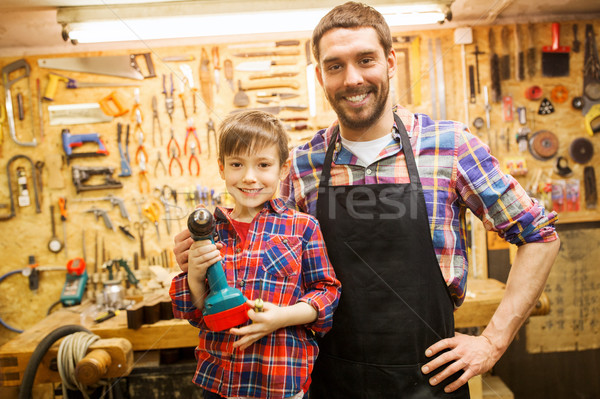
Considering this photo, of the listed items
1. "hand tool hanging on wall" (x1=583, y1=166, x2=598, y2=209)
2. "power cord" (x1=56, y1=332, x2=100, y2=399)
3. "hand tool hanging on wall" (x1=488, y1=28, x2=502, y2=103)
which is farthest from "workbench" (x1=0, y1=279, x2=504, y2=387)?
"hand tool hanging on wall" (x1=488, y1=28, x2=502, y2=103)

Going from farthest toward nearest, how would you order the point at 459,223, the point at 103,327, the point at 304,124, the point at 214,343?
the point at 304,124 → the point at 103,327 → the point at 459,223 → the point at 214,343

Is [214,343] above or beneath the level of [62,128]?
beneath

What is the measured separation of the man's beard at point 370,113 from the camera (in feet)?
4.58

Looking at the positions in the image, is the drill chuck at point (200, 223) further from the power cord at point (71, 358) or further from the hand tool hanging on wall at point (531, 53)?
the hand tool hanging on wall at point (531, 53)

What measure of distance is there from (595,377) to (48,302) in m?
4.44

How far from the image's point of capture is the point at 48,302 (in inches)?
129

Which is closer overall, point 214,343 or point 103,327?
point 214,343

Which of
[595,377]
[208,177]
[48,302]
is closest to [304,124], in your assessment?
[208,177]

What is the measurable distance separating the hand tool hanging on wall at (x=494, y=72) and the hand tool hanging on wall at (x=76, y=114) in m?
3.01

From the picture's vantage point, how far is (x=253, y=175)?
1.25 metres

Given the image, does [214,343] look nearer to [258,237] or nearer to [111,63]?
[258,237]

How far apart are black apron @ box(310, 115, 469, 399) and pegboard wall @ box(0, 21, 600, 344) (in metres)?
1.94

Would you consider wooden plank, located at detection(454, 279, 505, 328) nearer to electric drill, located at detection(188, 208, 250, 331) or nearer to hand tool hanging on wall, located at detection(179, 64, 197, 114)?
electric drill, located at detection(188, 208, 250, 331)

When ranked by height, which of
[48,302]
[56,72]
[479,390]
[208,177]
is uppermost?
[56,72]
